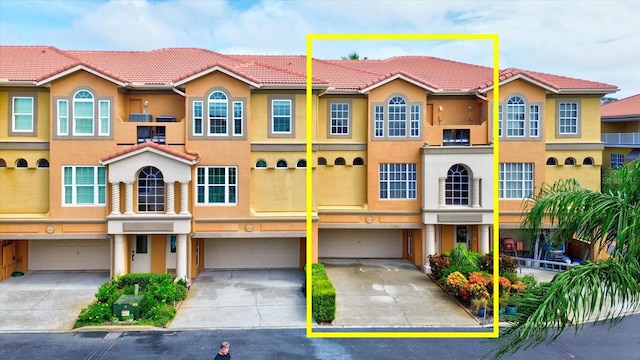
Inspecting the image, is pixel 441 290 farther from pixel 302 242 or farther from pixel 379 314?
pixel 302 242

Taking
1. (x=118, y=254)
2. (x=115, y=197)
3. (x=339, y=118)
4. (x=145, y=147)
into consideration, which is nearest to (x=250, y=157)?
(x=145, y=147)

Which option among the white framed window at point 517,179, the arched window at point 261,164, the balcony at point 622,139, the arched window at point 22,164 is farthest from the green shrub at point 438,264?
the arched window at point 22,164

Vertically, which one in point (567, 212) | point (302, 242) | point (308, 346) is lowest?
point (308, 346)

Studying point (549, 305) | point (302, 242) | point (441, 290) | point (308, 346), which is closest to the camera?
point (549, 305)

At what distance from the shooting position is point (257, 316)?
64.6ft

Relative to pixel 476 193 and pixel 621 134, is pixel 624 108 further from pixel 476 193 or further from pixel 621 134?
pixel 476 193

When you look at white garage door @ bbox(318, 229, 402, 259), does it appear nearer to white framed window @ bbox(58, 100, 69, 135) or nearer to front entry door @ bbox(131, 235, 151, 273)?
front entry door @ bbox(131, 235, 151, 273)

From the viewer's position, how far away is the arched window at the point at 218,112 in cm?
2438

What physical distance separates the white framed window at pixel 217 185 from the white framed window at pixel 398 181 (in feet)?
23.2

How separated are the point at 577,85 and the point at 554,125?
2.17 metres

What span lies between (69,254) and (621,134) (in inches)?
1291

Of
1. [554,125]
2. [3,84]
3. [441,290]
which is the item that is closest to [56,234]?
[3,84]

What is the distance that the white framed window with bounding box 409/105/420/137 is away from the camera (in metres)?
26.7

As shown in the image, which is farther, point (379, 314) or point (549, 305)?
point (379, 314)
